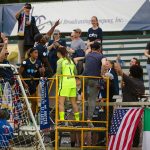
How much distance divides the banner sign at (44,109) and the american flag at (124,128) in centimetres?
136

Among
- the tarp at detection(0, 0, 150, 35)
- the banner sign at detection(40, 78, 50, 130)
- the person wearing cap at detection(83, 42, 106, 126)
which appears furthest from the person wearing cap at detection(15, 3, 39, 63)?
the tarp at detection(0, 0, 150, 35)

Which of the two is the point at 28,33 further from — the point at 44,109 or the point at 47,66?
the point at 44,109

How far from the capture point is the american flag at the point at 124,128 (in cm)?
1247

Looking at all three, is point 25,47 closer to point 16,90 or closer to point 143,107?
point 16,90

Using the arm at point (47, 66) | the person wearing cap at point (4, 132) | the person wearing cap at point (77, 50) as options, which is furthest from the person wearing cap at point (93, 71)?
the person wearing cap at point (77, 50)

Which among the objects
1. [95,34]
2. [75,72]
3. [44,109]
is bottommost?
[44,109]

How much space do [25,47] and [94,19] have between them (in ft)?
6.26

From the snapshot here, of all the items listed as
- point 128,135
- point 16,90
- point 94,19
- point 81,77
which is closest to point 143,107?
point 128,135

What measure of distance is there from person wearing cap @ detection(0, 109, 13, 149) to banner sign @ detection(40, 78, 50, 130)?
0.74 meters

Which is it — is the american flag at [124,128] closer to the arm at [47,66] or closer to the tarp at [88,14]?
the arm at [47,66]

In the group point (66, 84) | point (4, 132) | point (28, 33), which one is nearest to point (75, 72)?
point (66, 84)

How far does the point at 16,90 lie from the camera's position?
1262cm

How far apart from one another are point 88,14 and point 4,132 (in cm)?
1104

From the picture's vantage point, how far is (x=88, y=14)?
72.7 ft
